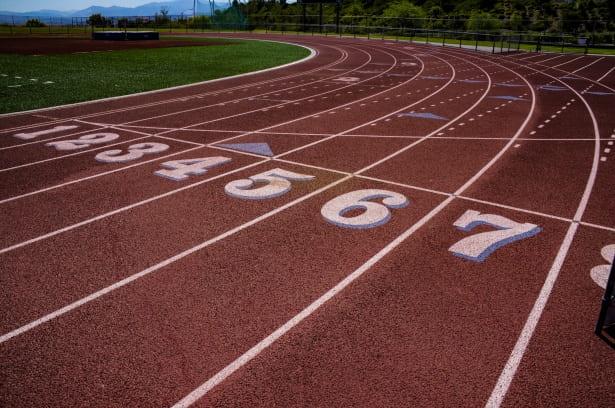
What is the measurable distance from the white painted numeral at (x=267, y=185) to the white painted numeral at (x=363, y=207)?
0.99m

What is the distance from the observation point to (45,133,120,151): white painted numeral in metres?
10.1

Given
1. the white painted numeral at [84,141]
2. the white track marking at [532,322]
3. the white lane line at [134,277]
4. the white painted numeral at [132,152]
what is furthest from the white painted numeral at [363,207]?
the white painted numeral at [84,141]

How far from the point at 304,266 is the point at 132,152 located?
5.94 meters

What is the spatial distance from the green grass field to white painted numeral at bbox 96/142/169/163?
611 cm

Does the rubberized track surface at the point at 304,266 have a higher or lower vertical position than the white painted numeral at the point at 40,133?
lower

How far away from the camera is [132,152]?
9.73m

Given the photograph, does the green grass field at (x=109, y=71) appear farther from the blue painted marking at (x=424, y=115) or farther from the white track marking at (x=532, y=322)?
the white track marking at (x=532, y=322)

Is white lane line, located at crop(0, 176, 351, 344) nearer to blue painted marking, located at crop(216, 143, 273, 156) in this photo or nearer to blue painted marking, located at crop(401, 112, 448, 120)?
blue painted marking, located at crop(216, 143, 273, 156)

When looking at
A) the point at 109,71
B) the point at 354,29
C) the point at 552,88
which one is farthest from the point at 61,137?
the point at 354,29

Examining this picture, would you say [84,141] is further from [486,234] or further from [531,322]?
[531,322]

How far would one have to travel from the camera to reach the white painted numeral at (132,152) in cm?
921

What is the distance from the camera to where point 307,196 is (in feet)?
24.3

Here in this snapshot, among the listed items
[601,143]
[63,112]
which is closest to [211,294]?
[601,143]

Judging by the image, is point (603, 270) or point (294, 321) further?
point (603, 270)
